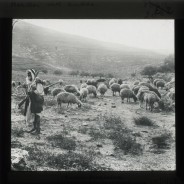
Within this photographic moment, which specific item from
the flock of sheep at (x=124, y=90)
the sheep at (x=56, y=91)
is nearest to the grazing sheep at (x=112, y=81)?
the flock of sheep at (x=124, y=90)

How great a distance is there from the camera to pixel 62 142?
4.14 feet

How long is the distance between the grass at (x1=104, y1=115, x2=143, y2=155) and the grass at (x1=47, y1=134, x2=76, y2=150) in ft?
0.59

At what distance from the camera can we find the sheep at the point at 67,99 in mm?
1288

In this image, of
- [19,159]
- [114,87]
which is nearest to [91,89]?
[114,87]

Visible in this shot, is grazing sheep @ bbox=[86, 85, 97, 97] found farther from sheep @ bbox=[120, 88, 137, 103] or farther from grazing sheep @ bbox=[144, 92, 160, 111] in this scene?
grazing sheep @ bbox=[144, 92, 160, 111]

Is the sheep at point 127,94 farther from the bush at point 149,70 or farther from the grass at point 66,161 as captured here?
the grass at point 66,161

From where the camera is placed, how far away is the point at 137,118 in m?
1.28

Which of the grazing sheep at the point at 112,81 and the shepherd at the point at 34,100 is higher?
the grazing sheep at the point at 112,81

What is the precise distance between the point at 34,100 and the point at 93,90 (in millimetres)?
290

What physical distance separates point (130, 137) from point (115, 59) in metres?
0.38

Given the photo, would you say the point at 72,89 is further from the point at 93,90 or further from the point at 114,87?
the point at 114,87

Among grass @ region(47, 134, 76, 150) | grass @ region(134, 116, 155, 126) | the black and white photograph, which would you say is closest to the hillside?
the black and white photograph

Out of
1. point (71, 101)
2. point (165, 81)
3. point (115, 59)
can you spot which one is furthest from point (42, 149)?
point (165, 81)
